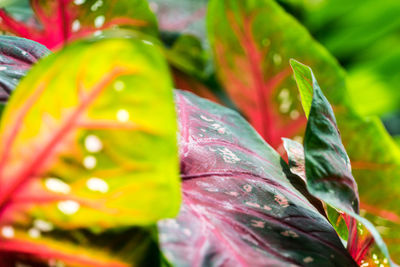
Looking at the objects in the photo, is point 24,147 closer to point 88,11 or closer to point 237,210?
point 237,210

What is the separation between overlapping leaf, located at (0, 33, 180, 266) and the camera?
0.92 feet

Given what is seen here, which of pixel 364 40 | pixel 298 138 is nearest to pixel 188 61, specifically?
pixel 298 138

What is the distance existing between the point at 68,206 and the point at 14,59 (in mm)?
257

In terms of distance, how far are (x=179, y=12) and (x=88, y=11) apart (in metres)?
0.85

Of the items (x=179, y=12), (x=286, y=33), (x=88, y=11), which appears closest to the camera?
(x=88, y=11)

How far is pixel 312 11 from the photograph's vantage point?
1693 mm

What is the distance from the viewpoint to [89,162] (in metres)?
0.29

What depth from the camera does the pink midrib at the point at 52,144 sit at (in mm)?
279

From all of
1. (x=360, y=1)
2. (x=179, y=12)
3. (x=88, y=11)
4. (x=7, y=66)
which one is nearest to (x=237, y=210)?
(x=7, y=66)

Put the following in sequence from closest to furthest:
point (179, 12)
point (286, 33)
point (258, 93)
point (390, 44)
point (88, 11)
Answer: point (88, 11), point (286, 33), point (258, 93), point (179, 12), point (390, 44)

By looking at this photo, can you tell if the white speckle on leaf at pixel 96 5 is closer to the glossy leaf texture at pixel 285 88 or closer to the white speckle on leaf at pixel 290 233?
the glossy leaf texture at pixel 285 88

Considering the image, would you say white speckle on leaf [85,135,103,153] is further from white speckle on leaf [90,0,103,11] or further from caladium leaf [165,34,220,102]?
caladium leaf [165,34,220,102]

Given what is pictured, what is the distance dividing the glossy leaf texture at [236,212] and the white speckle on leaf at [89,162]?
86 mm

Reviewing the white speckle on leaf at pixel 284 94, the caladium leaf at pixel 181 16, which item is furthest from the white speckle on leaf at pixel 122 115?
the caladium leaf at pixel 181 16
